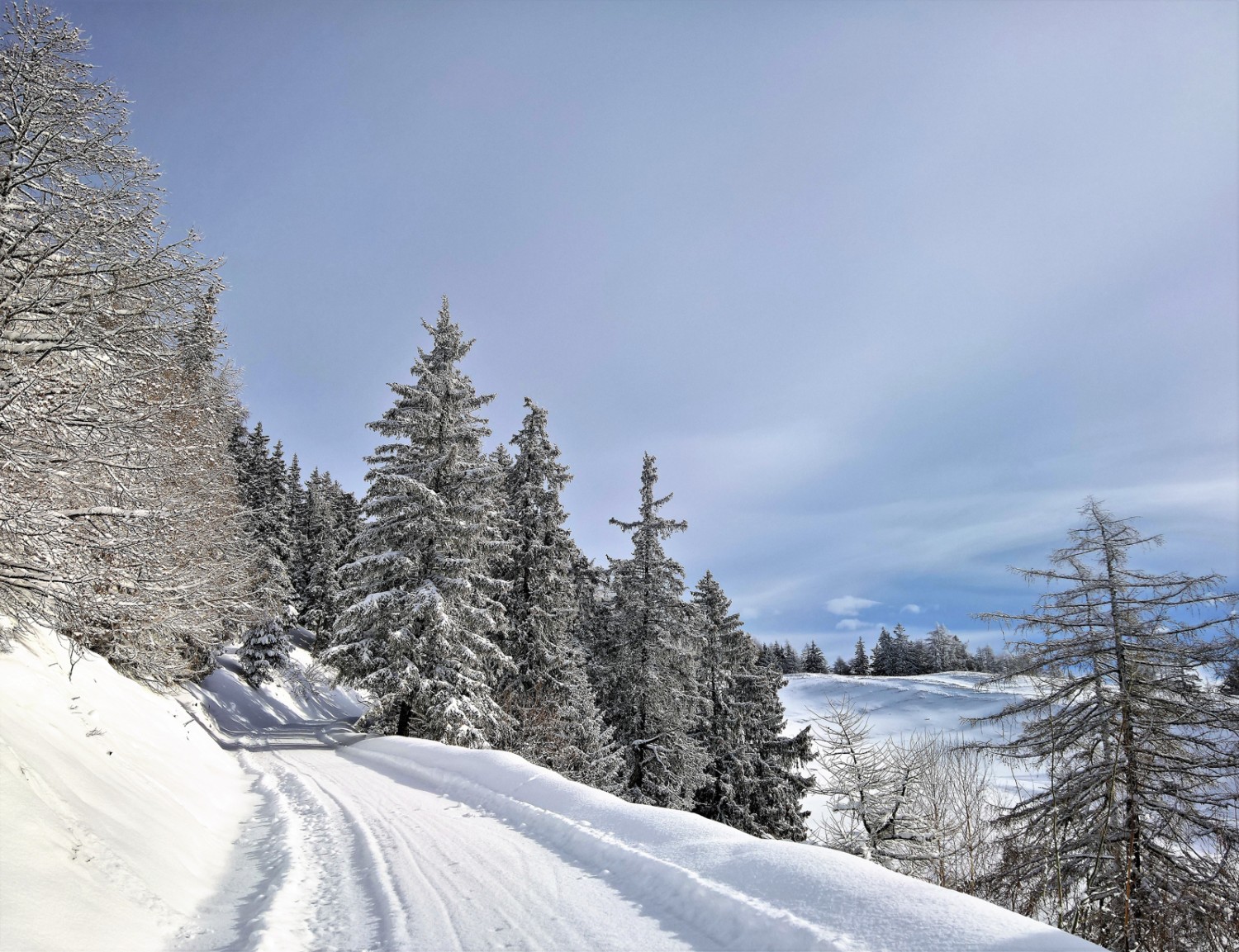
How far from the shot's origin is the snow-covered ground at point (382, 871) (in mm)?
4227

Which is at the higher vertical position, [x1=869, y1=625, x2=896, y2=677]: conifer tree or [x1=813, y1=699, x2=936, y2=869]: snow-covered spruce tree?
[x1=813, y1=699, x2=936, y2=869]: snow-covered spruce tree

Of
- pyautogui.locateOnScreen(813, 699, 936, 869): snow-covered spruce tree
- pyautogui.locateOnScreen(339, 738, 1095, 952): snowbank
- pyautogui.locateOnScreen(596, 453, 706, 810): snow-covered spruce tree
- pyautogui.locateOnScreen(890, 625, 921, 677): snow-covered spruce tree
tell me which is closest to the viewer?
pyautogui.locateOnScreen(339, 738, 1095, 952): snowbank

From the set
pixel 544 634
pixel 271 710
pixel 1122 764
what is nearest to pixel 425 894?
pixel 1122 764

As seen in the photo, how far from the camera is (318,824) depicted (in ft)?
27.5

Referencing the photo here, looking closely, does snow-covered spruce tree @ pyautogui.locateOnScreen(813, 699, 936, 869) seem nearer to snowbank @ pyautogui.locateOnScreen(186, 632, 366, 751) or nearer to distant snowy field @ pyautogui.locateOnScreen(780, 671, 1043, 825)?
snowbank @ pyautogui.locateOnScreen(186, 632, 366, 751)

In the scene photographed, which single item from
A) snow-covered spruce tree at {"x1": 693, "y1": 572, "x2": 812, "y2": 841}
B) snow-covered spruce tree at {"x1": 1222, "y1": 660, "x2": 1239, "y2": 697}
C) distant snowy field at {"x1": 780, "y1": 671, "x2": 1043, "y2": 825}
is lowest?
distant snowy field at {"x1": 780, "y1": 671, "x2": 1043, "y2": 825}

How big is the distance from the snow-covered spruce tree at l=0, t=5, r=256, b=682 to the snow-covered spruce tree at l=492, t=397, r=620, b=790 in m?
14.5

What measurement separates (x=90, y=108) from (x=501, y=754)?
1154cm

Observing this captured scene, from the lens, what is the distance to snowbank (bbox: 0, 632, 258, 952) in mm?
4062

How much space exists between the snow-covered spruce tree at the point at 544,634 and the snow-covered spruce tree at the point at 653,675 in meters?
1.62

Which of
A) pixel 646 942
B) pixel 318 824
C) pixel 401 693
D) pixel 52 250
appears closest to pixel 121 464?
pixel 52 250

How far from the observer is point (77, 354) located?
630 cm

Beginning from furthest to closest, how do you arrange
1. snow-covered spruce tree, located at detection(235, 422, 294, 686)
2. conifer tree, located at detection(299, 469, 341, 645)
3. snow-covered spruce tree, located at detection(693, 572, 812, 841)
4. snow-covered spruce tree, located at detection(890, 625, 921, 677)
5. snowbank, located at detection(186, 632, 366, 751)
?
snow-covered spruce tree, located at detection(890, 625, 921, 677) → conifer tree, located at detection(299, 469, 341, 645) → snow-covered spruce tree, located at detection(235, 422, 294, 686) → snow-covered spruce tree, located at detection(693, 572, 812, 841) → snowbank, located at detection(186, 632, 366, 751)

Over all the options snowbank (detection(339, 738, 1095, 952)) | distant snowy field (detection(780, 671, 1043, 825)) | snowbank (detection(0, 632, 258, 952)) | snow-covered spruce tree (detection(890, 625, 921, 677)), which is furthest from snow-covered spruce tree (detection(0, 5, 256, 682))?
snow-covered spruce tree (detection(890, 625, 921, 677))
